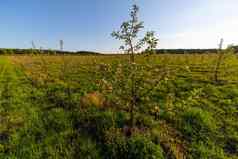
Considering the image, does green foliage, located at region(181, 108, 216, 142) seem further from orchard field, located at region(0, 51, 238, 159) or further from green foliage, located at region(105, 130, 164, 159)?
green foliage, located at region(105, 130, 164, 159)

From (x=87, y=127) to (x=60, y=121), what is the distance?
3.62 ft

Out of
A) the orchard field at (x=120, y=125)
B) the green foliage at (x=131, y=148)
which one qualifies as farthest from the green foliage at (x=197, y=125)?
the green foliage at (x=131, y=148)

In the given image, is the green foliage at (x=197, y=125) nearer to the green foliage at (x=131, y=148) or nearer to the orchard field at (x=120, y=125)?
the orchard field at (x=120, y=125)

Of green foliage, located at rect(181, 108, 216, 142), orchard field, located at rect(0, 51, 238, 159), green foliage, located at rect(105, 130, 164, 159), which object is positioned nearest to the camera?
green foliage, located at rect(105, 130, 164, 159)

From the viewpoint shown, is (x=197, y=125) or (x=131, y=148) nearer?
(x=131, y=148)

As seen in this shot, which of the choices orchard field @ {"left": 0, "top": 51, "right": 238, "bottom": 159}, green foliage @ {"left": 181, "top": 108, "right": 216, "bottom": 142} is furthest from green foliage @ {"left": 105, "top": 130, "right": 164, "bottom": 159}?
green foliage @ {"left": 181, "top": 108, "right": 216, "bottom": 142}

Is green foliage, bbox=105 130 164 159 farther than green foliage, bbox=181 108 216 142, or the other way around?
green foliage, bbox=181 108 216 142

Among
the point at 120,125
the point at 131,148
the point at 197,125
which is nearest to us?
the point at 131,148

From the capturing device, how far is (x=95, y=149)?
6398 mm

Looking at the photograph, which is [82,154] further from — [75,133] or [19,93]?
[19,93]

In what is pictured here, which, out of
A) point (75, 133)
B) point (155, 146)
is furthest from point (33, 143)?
point (155, 146)

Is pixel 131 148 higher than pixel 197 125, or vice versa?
pixel 197 125

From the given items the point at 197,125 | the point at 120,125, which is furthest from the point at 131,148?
the point at 197,125

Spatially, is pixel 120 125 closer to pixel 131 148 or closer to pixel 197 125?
pixel 131 148
